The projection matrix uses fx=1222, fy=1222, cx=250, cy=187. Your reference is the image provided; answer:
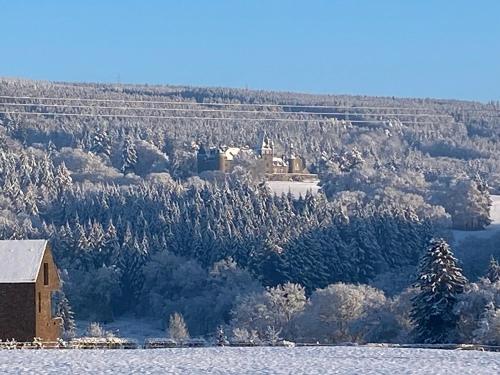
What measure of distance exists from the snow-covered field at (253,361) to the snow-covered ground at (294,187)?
91416 millimetres

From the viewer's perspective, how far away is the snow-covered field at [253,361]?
65.4 ft

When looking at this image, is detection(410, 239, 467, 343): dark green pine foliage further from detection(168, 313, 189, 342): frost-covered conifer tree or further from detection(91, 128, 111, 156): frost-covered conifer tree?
detection(91, 128, 111, 156): frost-covered conifer tree

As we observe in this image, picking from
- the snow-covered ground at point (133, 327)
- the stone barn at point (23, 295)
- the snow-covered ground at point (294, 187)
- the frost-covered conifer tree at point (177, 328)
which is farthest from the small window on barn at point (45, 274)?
the snow-covered ground at point (294, 187)

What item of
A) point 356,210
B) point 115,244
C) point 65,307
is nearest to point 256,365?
point 65,307

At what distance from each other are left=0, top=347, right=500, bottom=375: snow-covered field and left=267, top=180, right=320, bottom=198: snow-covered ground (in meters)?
91.4

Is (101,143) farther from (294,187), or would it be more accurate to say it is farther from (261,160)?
(294,187)

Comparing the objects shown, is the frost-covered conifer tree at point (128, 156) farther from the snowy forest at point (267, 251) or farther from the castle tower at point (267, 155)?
the castle tower at point (267, 155)

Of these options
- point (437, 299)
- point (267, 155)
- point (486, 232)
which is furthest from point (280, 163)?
point (437, 299)

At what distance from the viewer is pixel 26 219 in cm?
9950

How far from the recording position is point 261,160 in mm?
145750

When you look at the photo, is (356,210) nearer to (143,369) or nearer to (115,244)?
(115,244)

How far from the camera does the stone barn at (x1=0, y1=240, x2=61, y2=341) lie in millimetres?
30375


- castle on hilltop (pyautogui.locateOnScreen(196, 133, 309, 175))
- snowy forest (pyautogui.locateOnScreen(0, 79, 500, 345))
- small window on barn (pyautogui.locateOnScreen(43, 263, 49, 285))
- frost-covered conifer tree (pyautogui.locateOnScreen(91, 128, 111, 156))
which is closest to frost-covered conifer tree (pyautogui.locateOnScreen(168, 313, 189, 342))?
snowy forest (pyautogui.locateOnScreen(0, 79, 500, 345))

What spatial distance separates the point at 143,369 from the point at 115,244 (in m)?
71.1
